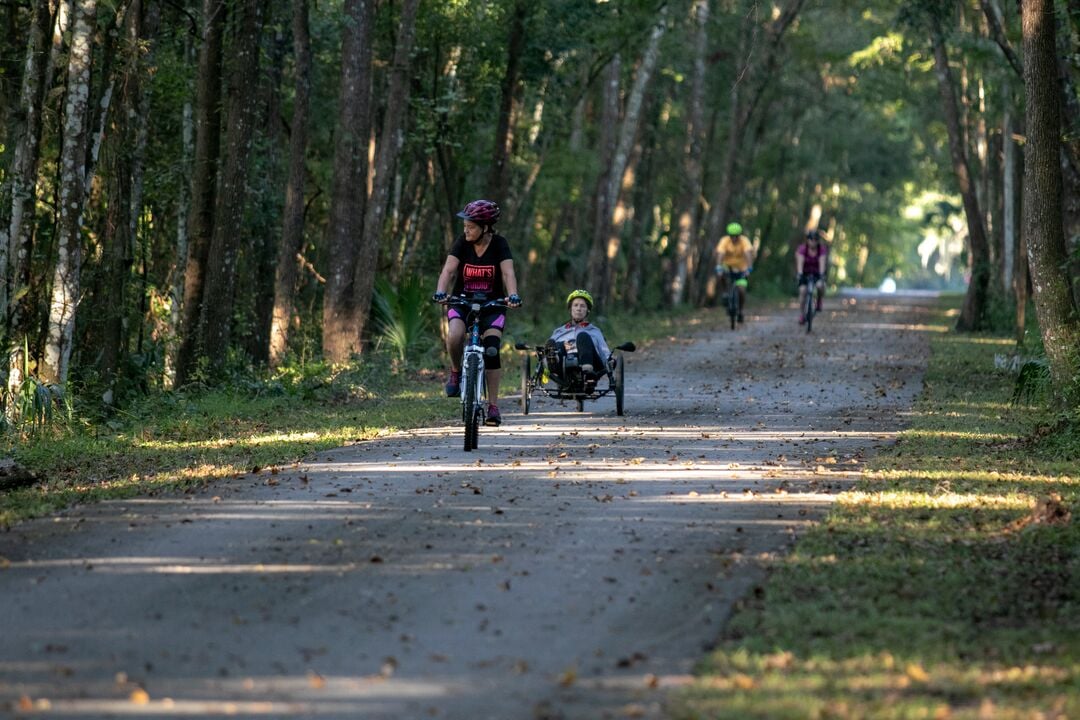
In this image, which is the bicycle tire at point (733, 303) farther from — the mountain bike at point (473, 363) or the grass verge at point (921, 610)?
the grass verge at point (921, 610)

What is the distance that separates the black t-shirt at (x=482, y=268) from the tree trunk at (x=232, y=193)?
800 centimetres

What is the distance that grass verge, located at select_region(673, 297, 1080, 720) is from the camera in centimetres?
640

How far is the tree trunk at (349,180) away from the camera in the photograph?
23.7 m

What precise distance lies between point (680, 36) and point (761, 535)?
119 feet

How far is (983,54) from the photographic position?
3050cm

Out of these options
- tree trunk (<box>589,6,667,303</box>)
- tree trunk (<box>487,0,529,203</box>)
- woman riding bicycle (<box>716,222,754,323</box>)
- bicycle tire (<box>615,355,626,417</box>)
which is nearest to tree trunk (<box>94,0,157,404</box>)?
bicycle tire (<box>615,355,626,417</box>)

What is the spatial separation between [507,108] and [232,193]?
28.6 ft

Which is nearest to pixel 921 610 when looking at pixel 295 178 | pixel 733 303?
pixel 295 178

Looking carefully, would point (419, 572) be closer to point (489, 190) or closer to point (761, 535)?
point (761, 535)

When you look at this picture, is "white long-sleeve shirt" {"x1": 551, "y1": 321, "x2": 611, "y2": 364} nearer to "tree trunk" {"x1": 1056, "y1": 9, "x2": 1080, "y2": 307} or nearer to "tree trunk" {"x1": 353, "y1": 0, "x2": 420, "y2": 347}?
"tree trunk" {"x1": 1056, "y1": 9, "x2": 1080, "y2": 307}

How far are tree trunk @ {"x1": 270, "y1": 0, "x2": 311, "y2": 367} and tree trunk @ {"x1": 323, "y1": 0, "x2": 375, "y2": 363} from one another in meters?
0.61

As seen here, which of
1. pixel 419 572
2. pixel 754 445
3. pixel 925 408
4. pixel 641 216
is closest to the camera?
pixel 419 572

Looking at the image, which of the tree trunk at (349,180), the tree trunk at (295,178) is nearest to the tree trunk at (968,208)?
the tree trunk at (349,180)

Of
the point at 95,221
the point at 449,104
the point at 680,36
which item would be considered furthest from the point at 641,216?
the point at 95,221
